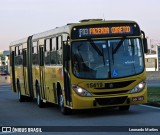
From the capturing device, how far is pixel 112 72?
1755 centimetres

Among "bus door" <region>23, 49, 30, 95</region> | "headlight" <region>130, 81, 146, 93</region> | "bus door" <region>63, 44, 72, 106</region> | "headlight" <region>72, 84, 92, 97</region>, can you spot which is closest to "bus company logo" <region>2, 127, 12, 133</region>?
"headlight" <region>72, 84, 92, 97</region>

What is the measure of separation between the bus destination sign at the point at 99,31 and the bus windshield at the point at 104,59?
0.70ft

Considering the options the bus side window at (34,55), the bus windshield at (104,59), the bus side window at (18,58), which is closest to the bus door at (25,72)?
the bus side window at (18,58)

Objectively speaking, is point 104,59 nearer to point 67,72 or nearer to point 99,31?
point 99,31

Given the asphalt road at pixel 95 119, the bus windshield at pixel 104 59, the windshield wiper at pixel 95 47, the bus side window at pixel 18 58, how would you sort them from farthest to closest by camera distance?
the bus side window at pixel 18 58, the windshield wiper at pixel 95 47, the bus windshield at pixel 104 59, the asphalt road at pixel 95 119

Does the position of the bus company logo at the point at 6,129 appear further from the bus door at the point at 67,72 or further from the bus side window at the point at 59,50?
the bus side window at the point at 59,50

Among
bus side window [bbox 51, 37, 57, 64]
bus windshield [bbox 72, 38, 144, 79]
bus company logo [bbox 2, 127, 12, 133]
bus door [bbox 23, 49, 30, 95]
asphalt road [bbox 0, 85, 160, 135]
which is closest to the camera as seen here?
bus company logo [bbox 2, 127, 12, 133]

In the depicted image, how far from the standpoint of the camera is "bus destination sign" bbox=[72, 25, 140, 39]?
17.8m

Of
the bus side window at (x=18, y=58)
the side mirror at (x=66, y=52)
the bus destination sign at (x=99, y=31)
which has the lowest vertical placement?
the bus side window at (x=18, y=58)

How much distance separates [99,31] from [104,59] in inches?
36.0

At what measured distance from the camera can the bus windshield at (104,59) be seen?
17531 millimetres

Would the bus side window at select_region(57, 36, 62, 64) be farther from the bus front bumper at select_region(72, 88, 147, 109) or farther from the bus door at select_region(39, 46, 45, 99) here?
the bus door at select_region(39, 46, 45, 99)

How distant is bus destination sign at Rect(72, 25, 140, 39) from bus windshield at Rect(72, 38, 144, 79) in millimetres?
213

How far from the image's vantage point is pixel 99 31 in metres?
17.9
